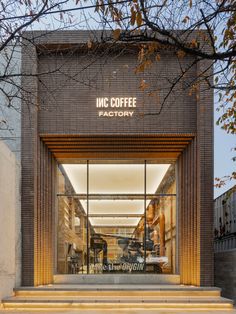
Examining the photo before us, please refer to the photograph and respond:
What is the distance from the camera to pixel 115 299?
11.8m

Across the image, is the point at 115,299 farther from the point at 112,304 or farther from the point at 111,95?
the point at 111,95

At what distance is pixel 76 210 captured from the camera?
1592cm

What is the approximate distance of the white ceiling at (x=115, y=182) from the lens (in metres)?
15.8

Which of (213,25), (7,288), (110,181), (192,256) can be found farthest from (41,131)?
(213,25)

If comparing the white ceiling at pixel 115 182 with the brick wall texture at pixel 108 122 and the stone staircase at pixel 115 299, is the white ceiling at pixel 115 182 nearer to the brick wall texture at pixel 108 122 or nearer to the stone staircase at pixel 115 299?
the brick wall texture at pixel 108 122

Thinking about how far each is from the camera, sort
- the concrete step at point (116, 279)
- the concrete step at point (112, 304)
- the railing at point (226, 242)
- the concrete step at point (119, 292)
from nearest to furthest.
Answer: the concrete step at point (112, 304)
the concrete step at point (119, 292)
the concrete step at point (116, 279)
the railing at point (226, 242)

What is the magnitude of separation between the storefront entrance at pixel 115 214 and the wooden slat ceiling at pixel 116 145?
45cm

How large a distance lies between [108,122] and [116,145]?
37.7 inches

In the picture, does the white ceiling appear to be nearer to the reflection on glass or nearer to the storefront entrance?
the storefront entrance

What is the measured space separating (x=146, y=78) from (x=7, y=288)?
7.02 metres

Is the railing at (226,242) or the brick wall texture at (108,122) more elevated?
the brick wall texture at (108,122)

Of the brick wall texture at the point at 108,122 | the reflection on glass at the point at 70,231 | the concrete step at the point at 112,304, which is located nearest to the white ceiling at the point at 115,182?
the reflection on glass at the point at 70,231

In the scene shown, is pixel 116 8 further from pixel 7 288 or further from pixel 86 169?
pixel 86 169

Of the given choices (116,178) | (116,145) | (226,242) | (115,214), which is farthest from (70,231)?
(226,242)
